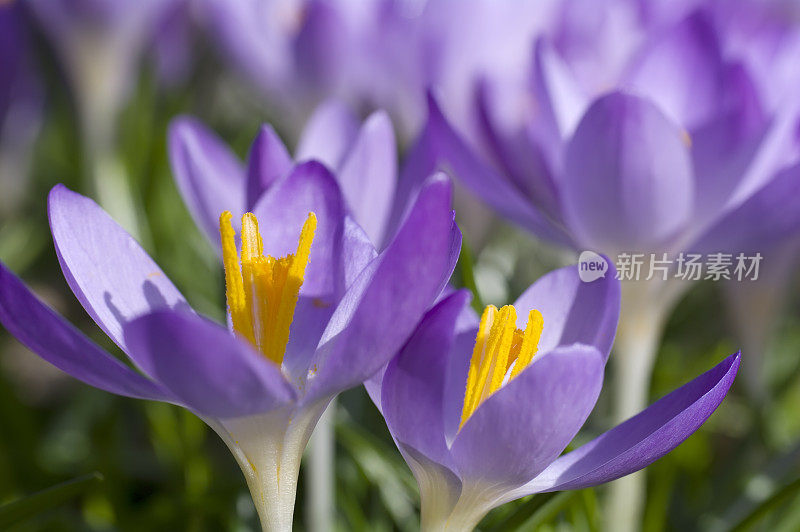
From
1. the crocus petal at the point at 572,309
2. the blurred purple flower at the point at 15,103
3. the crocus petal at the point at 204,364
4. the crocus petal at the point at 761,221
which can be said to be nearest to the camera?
the crocus petal at the point at 204,364

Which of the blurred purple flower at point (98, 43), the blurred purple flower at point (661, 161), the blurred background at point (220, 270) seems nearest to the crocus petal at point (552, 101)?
the blurred purple flower at point (661, 161)

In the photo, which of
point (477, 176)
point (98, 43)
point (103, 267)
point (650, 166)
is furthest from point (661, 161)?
point (98, 43)

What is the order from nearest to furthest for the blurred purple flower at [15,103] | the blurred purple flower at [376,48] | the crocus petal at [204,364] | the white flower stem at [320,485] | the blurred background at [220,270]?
the crocus petal at [204,364]
the white flower stem at [320,485]
the blurred background at [220,270]
the blurred purple flower at [376,48]
the blurred purple flower at [15,103]

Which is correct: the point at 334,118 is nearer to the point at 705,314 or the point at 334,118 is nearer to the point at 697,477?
the point at 697,477

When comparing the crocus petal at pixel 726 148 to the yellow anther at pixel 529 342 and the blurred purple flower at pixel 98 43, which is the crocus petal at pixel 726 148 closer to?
the yellow anther at pixel 529 342

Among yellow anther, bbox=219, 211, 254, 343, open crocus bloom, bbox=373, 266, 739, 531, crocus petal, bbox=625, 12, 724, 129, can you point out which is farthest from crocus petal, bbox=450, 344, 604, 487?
crocus petal, bbox=625, 12, 724, 129

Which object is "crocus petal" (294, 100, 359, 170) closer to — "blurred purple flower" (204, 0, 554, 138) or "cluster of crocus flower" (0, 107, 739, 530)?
"cluster of crocus flower" (0, 107, 739, 530)
